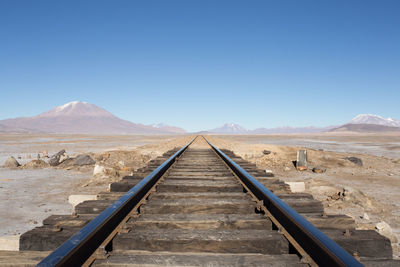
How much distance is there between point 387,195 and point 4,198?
31.1ft

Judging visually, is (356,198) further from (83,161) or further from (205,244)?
(83,161)

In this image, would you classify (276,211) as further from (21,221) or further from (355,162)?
(355,162)

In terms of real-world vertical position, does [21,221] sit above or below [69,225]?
below

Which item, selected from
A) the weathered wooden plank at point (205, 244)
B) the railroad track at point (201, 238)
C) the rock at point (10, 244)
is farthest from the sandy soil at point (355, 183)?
the rock at point (10, 244)

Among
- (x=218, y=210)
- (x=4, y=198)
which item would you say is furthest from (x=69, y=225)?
(x=4, y=198)

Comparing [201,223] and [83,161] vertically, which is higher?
[201,223]

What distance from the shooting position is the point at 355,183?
9477mm

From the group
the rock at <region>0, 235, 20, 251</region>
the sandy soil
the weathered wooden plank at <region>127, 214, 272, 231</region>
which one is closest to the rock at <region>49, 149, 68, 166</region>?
the sandy soil

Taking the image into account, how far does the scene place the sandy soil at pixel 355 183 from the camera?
235 inches

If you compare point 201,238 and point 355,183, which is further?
Answer: point 355,183

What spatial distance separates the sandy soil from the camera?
19.6 feet

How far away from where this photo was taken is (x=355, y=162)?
12914 mm

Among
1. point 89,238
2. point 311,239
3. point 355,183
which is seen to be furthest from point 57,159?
point 311,239

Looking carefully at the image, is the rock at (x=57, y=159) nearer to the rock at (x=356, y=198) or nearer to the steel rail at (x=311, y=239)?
the rock at (x=356, y=198)
